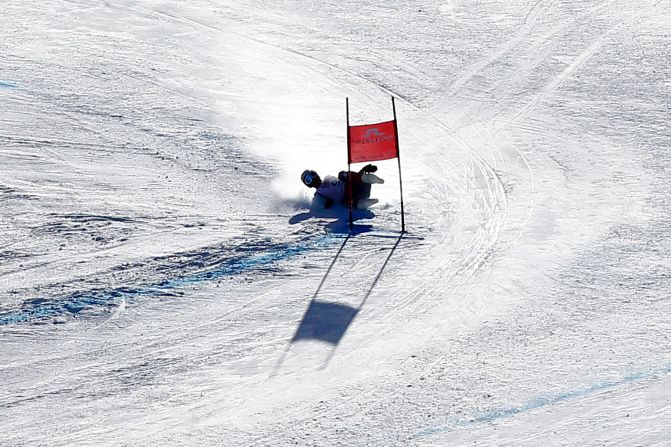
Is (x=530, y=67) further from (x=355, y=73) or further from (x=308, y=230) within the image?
(x=308, y=230)

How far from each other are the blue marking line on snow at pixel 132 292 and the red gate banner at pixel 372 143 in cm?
157

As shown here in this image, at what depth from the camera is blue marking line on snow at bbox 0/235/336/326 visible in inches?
531

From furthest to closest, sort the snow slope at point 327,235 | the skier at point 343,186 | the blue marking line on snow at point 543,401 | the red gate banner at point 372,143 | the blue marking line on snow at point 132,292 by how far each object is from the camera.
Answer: the skier at point 343,186 → the red gate banner at point 372,143 → the blue marking line on snow at point 132,292 → the snow slope at point 327,235 → the blue marking line on snow at point 543,401

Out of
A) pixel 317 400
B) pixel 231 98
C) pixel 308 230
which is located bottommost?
pixel 317 400

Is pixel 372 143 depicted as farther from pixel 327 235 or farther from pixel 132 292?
pixel 132 292

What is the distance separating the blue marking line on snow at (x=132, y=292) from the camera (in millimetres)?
13484

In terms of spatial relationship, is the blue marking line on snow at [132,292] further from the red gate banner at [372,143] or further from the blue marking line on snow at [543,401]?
the blue marking line on snow at [543,401]

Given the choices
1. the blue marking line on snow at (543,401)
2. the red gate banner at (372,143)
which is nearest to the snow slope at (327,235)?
the blue marking line on snow at (543,401)

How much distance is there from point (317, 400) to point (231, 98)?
1143cm

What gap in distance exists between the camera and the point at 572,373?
1212 centimetres

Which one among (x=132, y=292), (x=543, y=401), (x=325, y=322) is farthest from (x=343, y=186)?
(x=543, y=401)

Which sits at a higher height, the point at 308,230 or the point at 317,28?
the point at 317,28

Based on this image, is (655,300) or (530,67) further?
(530,67)

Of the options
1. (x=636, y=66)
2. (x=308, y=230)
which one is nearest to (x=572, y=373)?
(x=308, y=230)
